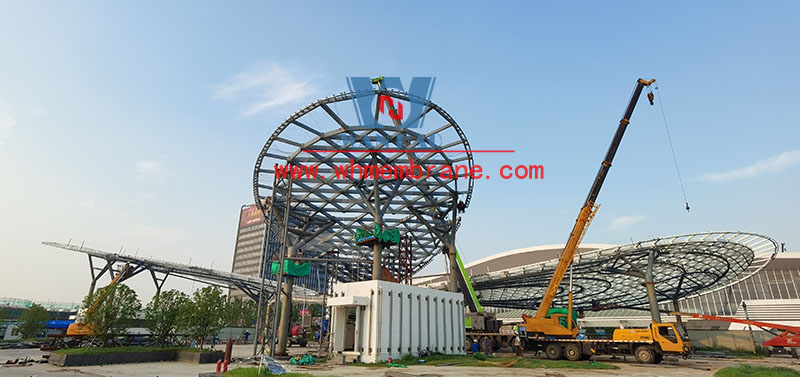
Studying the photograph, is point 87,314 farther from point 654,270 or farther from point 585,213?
point 654,270

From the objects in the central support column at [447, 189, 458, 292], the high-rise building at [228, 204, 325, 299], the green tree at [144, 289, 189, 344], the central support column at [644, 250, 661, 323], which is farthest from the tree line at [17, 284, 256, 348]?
the high-rise building at [228, 204, 325, 299]

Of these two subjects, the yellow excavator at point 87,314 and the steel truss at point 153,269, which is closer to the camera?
the yellow excavator at point 87,314

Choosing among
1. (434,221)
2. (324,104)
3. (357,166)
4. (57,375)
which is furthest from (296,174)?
(57,375)

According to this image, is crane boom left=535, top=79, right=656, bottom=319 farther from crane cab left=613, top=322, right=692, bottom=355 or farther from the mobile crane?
crane cab left=613, top=322, right=692, bottom=355

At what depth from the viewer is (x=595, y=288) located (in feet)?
253

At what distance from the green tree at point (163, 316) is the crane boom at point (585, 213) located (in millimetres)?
26831

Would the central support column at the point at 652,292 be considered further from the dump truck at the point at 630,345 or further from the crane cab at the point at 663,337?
the crane cab at the point at 663,337

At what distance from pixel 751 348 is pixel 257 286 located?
76413 mm

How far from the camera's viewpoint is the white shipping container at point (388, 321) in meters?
26.7

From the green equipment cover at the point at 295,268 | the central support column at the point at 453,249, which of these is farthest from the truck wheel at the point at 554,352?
the green equipment cover at the point at 295,268

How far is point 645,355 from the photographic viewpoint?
27.3 m

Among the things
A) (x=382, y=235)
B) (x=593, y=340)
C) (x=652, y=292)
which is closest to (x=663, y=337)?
(x=593, y=340)

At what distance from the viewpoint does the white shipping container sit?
87.6 feet

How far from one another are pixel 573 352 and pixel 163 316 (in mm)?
29332
